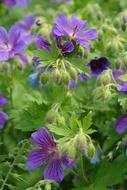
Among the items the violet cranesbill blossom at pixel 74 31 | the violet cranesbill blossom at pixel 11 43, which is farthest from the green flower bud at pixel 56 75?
the violet cranesbill blossom at pixel 11 43

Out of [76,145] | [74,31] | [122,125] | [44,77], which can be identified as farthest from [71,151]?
[74,31]

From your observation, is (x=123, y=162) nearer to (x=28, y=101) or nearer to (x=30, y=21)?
(x=28, y=101)

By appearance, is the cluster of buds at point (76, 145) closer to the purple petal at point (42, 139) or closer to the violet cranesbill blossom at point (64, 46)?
the purple petal at point (42, 139)

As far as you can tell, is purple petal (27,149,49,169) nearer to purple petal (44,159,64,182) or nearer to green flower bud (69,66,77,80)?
purple petal (44,159,64,182)

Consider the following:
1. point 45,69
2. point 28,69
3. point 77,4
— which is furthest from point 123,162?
point 77,4

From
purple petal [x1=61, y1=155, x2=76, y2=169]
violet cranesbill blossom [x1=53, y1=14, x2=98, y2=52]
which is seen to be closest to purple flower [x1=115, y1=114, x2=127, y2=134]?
purple petal [x1=61, y1=155, x2=76, y2=169]

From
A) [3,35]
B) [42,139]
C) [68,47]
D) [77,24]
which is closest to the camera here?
[42,139]

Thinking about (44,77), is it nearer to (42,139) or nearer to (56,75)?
(56,75)
